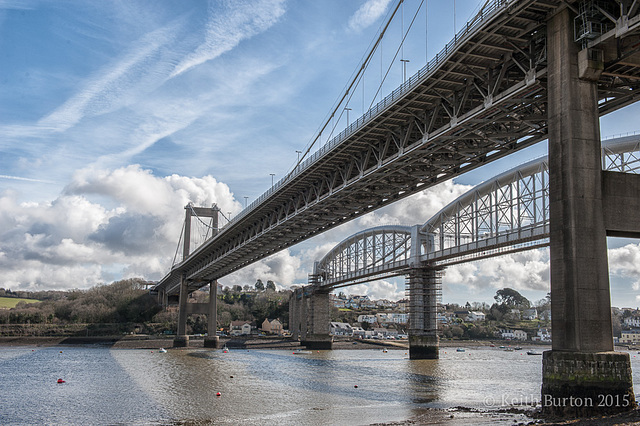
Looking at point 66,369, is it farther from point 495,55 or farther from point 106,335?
point 106,335

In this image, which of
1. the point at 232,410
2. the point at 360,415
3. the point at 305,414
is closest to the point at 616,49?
the point at 360,415

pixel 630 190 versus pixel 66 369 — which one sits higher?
pixel 630 190

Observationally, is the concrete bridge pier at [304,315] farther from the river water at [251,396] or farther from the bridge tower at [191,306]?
the river water at [251,396]

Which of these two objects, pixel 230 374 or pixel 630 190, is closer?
pixel 630 190

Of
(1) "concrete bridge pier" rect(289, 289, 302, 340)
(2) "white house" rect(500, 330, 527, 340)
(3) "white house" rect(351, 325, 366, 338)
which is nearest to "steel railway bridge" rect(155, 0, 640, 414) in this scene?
(1) "concrete bridge pier" rect(289, 289, 302, 340)

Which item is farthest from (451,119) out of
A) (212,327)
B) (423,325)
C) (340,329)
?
(340,329)

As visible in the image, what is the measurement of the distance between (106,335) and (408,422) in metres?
107

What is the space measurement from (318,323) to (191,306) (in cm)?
2337

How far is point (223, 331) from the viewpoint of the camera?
477 feet

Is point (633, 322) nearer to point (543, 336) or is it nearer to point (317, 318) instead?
point (543, 336)

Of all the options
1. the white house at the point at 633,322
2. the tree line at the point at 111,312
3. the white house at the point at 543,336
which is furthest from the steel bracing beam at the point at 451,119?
the white house at the point at 633,322

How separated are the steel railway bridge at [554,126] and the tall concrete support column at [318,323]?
62.2 m

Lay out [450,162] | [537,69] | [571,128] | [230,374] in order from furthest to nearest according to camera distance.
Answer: [230,374] → [450,162] → [537,69] → [571,128]

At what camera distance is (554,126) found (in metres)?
21.2
